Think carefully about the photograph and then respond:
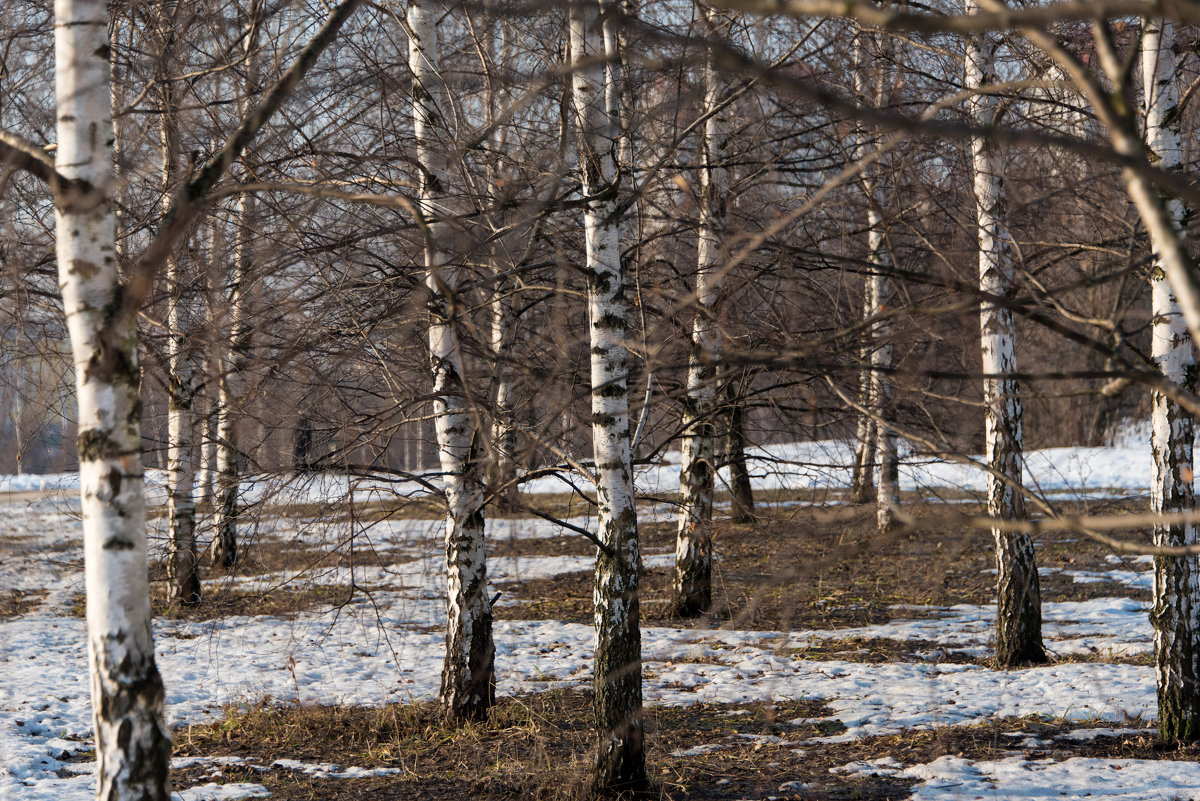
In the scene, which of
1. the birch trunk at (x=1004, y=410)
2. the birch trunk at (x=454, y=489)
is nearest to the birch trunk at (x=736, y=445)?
the birch trunk at (x=454, y=489)

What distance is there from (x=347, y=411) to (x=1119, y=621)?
8011mm

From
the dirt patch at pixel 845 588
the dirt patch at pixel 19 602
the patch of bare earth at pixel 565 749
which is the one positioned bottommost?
the patch of bare earth at pixel 565 749

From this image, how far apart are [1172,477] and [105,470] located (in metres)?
5.57

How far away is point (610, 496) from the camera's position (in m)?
4.84

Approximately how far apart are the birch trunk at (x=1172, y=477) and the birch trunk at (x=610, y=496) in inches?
123

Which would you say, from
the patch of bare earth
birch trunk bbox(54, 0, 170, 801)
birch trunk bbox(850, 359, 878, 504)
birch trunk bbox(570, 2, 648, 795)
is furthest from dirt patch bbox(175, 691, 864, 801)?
birch trunk bbox(54, 0, 170, 801)

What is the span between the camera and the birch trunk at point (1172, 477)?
546cm

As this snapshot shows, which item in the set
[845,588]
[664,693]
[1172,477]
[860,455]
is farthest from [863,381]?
[845,588]

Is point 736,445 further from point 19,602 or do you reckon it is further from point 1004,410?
point 19,602

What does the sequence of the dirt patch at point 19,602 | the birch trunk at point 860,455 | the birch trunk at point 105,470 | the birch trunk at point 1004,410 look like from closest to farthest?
the birch trunk at point 105,470, the birch trunk at point 860,455, the birch trunk at point 1004,410, the dirt patch at point 19,602

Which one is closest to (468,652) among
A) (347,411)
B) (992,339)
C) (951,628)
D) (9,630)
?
(347,411)

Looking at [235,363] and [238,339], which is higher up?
[238,339]

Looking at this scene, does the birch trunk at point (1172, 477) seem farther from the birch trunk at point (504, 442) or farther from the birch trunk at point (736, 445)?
the birch trunk at point (504, 442)

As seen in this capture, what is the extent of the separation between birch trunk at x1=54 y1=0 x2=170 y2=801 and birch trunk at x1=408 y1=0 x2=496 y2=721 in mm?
Answer: 2908
